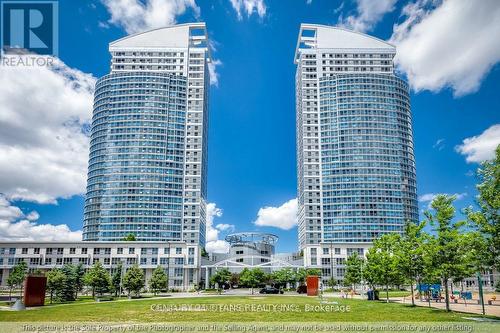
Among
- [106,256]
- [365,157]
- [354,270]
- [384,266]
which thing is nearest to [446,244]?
[384,266]

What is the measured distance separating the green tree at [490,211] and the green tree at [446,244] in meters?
5.22

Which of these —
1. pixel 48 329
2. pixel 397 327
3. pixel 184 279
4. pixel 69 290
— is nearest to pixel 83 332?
pixel 48 329

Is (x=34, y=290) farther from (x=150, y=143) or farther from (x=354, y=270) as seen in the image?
(x=150, y=143)

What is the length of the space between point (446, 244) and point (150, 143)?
117248 millimetres

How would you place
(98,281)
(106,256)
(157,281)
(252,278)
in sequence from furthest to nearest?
1. (106,256)
2. (252,278)
3. (157,281)
4. (98,281)

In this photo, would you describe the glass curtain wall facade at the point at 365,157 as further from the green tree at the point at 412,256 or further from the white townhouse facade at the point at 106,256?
the green tree at the point at 412,256

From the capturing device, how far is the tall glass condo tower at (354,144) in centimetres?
13400

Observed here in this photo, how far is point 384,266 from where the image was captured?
52375 mm

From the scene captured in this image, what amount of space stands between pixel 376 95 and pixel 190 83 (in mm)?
69641

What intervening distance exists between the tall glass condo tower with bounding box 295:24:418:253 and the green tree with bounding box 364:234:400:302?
2611 inches

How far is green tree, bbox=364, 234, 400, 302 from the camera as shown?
5106 cm

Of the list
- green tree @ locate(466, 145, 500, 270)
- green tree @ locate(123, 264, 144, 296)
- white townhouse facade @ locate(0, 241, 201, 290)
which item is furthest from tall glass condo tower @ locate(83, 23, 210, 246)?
green tree @ locate(466, 145, 500, 270)

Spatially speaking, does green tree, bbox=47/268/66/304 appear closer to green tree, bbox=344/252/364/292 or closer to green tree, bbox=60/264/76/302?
green tree, bbox=60/264/76/302

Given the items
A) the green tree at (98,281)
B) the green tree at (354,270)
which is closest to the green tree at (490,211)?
the green tree at (354,270)
